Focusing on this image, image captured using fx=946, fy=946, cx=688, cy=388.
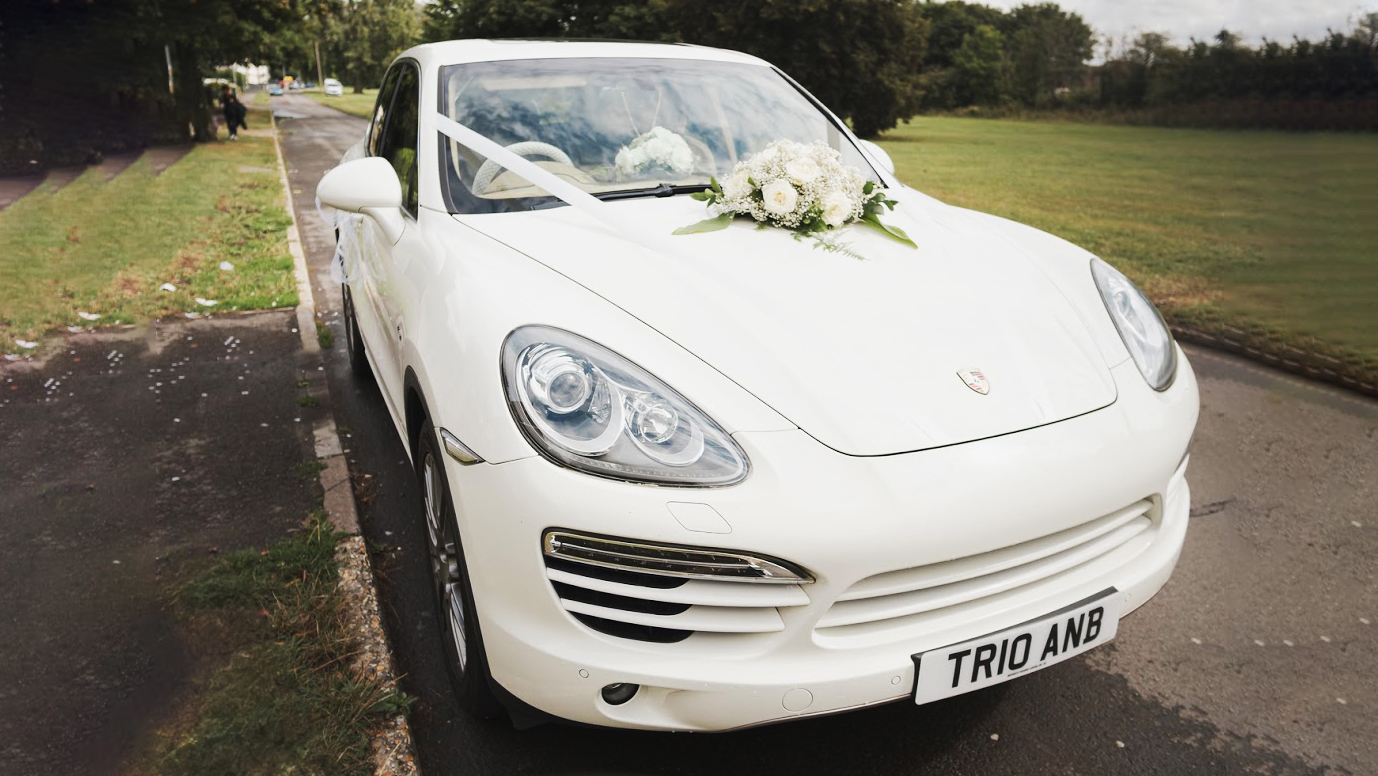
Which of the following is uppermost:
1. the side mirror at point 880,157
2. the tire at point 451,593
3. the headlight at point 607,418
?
the side mirror at point 880,157

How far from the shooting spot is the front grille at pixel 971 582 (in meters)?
1.81

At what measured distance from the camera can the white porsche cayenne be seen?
1.77 metres

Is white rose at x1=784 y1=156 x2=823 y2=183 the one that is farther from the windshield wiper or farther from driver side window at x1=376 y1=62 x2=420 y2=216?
driver side window at x1=376 y1=62 x2=420 y2=216

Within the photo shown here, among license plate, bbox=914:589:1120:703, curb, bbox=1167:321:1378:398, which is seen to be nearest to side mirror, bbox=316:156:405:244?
license plate, bbox=914:589:1120:703

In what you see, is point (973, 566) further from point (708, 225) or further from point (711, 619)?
point (708, 225)

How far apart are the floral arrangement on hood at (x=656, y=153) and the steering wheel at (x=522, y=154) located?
0.19 metres

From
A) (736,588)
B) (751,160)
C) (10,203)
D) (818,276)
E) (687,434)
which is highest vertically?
(751,160)

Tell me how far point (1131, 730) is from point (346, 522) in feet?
8.32

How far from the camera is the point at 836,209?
271cm

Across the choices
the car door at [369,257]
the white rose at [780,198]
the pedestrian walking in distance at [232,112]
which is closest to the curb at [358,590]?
the car door at [369,257]

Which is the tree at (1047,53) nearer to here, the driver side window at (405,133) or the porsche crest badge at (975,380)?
the driver side window at (405,133)

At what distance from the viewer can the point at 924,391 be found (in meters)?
2.01

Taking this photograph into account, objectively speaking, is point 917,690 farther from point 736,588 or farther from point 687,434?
point 687,434

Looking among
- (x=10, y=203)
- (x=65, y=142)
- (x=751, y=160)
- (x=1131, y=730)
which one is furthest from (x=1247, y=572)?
(x=65, y=142)
